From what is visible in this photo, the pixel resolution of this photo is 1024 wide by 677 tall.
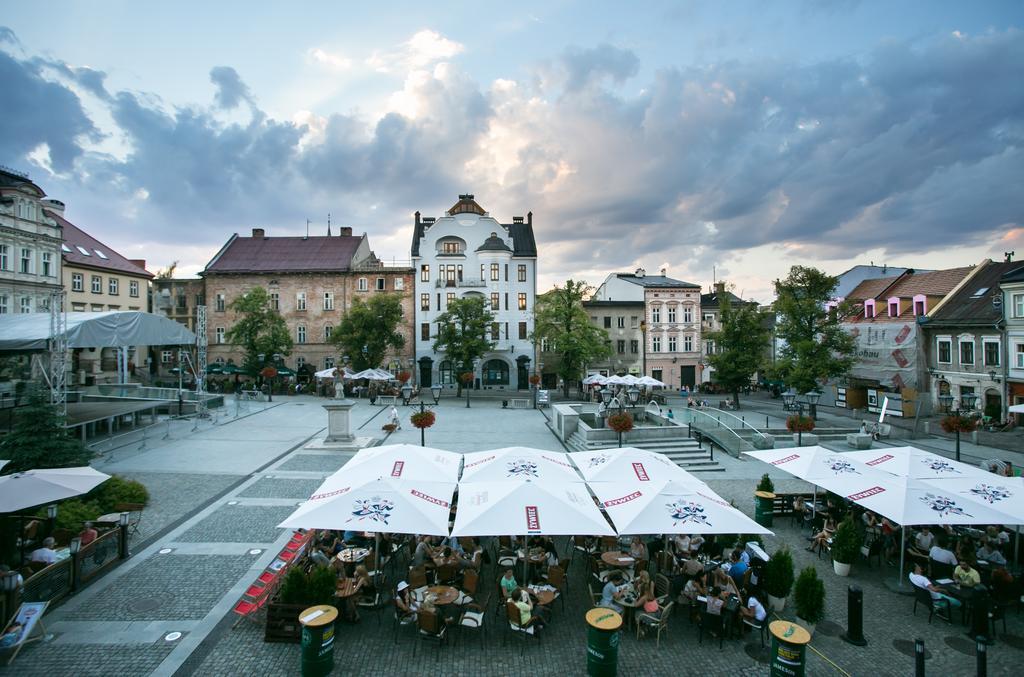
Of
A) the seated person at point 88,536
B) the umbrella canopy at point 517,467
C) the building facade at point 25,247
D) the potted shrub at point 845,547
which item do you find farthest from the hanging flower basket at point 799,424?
the building facade at point 25,247

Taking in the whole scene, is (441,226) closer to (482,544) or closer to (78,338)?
(78,338)

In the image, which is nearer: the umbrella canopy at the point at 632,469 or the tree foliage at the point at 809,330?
the umbrella canopy at the point at 632,469

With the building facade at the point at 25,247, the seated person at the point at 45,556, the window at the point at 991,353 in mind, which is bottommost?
the seated person at the point at 45,556

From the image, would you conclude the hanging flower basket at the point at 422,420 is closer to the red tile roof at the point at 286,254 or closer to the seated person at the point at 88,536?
the seated person at the point at 88,536

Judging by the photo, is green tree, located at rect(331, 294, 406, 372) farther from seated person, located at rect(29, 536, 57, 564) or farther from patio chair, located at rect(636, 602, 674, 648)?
patio chair, located at rect(636, 602, 674, 648)

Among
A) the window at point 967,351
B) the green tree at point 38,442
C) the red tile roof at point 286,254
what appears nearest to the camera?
the green tree at point 38,442

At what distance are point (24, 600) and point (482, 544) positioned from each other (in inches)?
340

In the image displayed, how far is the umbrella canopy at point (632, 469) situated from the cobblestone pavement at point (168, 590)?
798 centimetres

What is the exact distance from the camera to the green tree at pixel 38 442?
579 inches

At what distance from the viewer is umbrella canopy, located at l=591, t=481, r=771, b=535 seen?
31.6 feet

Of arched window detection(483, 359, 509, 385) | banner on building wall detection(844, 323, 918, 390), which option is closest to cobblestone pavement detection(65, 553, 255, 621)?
banner on building wall detection(844, 323, 918, 390)

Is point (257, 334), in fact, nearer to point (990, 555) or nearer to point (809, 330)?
point (809, 330)

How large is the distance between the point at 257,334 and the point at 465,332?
18206mm

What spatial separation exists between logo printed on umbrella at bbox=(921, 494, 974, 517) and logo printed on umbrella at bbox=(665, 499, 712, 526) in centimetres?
483
